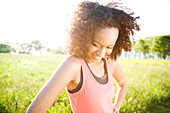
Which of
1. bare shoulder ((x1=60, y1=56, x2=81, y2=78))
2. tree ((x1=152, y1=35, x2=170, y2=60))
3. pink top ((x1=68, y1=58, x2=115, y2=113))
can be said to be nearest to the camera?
bare shoulder ((x1=60, y1=56, x2=81, y2=78))

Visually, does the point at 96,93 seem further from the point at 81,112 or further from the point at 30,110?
the point at 30,110

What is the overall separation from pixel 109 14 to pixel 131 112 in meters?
2.78

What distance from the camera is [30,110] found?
0.88 m

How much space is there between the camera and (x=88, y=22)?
118 centimetres

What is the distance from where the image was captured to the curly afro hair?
1.17 metres

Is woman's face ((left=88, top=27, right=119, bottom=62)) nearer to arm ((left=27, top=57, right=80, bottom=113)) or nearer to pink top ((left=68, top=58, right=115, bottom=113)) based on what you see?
pink top ((left=68, top=58, right=115, bottom=113))

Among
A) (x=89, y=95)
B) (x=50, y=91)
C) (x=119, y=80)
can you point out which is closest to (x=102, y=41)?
(x=89, y=95)

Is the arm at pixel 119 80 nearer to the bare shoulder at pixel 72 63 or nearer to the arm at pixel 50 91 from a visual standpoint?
the bare shoulder at pixel 72 63

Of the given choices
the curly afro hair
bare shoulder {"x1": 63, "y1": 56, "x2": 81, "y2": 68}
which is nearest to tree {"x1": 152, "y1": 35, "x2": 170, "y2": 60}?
the curly afro hair

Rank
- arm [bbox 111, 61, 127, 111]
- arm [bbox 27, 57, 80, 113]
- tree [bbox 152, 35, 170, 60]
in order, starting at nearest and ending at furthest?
1. arm [bbox 27, 57, 80, 113]
2. arm [bbox 111, 61, 127, 111]
3. tree [bbox 152, 35, 170, 60]

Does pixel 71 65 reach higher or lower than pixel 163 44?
lower

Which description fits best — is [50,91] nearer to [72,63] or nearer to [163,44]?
[72,63]

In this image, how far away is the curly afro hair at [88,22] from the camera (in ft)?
3.83

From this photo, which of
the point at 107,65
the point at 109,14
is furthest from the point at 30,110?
the point at 109,14
